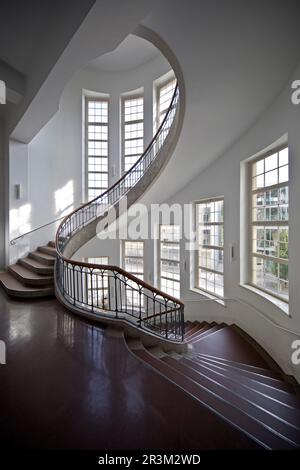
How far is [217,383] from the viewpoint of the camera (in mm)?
2789

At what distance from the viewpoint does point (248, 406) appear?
246 cm

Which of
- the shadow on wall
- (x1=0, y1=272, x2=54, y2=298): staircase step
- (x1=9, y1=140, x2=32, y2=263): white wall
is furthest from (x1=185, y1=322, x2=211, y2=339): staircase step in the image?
the shadow on wall

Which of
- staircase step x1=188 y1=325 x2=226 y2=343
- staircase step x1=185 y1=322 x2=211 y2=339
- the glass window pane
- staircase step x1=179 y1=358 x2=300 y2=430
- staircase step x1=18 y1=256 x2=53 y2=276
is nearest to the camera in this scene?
staircase step x1=179 y1=358 x2=300 y2=430

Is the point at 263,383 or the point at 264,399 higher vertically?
the point at 264,399

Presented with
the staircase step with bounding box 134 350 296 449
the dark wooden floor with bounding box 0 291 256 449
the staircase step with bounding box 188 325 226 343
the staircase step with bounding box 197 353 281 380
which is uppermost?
the dark wooden floor with bounding box 0 291 256 449

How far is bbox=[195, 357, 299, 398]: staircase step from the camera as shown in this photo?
117 inches

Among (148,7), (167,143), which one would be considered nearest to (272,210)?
(167,143)

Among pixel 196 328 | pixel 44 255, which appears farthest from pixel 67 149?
pixel 196 328

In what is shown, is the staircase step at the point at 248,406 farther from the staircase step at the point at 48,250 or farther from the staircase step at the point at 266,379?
the staircase step at the point at 48,250

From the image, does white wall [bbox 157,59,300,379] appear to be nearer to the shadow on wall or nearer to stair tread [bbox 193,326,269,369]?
stair tread [bbox 193,326,269,369]

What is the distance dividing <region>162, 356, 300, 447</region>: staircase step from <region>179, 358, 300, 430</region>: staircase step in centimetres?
3

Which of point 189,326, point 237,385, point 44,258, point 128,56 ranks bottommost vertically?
point 189,326

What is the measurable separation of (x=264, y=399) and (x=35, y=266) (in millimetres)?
5030

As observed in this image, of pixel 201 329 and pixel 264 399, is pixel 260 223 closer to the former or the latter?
pixel 201 329
